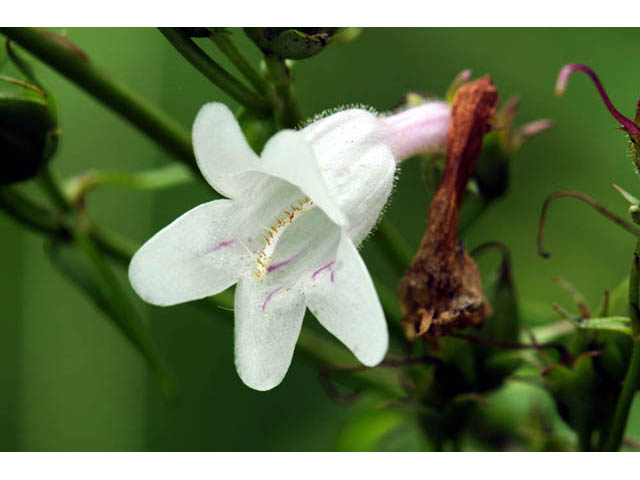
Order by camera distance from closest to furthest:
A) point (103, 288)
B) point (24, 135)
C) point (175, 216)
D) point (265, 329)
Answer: point (265, 329)
point (24, 135)
point (103, 288)
point (175, 216)

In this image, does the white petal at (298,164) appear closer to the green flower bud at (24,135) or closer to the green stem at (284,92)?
the green stem at (284,92)

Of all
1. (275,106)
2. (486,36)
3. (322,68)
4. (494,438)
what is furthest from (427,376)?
(486,36)

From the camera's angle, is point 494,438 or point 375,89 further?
point 375,89

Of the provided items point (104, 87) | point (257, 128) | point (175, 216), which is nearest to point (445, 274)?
point (257, 128)

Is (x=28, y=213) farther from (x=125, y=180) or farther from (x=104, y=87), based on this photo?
(x=104, y=87)

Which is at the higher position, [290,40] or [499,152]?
[290,40]

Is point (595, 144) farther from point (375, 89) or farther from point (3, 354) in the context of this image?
point (3, 354)

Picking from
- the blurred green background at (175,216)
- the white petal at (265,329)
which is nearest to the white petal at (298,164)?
the white petal at (265,329)
